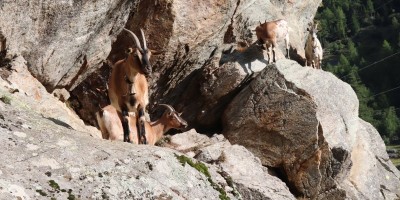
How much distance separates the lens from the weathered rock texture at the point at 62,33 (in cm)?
1124

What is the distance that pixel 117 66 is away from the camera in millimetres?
10578

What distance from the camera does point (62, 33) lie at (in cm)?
1209

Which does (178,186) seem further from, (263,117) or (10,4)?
(263,117)

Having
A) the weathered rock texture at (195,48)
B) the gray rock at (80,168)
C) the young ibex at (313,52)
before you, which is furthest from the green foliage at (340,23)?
the gray rock at (80,168)

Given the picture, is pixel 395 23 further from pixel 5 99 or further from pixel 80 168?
pixel 80 168

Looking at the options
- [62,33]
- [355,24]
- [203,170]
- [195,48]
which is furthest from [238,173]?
[355,24]

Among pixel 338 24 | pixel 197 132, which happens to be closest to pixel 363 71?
pixel 338 24

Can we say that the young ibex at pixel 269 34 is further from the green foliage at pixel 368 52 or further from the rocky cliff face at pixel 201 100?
Result: the green foliage at pixel 368 52

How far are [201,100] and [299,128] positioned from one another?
2879 mm

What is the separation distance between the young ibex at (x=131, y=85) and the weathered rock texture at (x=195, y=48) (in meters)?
3.74

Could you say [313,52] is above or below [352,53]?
below

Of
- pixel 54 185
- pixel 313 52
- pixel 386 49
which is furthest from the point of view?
pixel 386 49

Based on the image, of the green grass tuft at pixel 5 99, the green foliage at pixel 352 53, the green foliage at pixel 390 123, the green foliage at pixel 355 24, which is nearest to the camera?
the green grass tuft at pixel 5 99

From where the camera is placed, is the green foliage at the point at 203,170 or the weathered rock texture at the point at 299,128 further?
the weathered rock texture at the point at 299,128
